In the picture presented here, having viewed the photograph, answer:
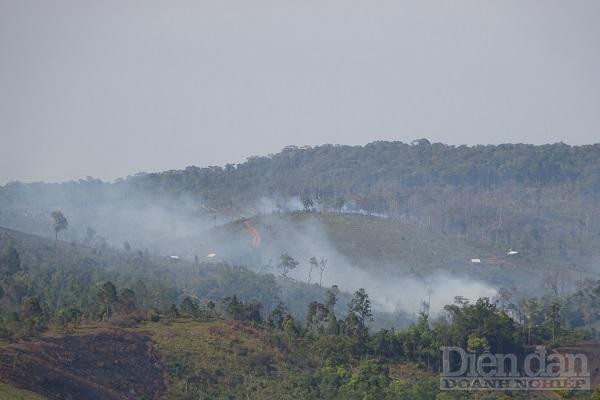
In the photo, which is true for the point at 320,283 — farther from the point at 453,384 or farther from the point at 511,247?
the point at 453,384

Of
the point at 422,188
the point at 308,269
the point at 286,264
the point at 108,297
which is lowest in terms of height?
the point at 108,297

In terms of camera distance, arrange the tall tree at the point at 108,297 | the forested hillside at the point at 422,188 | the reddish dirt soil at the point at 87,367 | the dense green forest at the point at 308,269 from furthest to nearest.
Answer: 1. the forested hillside at the point at 422,188
2. the tall tree at the point at 108,297
3. the dense green forest at the point at 308,269
4. the reddish dirt soil at the point at 87,367

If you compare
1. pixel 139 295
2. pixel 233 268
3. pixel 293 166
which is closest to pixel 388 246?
pixel 233 268

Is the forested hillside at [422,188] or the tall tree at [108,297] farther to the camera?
the forested hillside at [422,188]

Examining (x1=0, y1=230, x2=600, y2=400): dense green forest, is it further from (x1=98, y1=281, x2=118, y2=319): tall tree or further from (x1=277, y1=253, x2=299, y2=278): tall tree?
(x1=277, y1=253, x2=299, y2=278): tall tree

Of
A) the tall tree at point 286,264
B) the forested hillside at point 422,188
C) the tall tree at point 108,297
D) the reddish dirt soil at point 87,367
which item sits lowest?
the reddish dirt soil at point 87,367

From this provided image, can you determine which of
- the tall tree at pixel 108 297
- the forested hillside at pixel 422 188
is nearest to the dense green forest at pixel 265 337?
A: the tall tree at pixel 108 297

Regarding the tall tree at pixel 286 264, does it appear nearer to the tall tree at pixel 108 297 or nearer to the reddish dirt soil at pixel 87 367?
the tall tree at pixel 108 297

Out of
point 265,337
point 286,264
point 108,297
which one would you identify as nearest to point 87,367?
point 108,297

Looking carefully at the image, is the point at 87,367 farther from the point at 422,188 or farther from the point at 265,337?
the point at 422,188

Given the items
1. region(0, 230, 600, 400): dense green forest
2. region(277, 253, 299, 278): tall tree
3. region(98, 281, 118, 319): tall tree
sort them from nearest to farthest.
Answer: region(0, 230, 600, 400): dense green forest < region(98, 281, 118, 319): tall tree < region(277, 253, 299, 278): tall tree

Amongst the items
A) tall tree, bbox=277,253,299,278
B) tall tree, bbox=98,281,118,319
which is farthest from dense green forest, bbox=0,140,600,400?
tall tree, bbox=277,253,299,278

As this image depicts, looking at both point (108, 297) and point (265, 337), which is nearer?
point (265, 337)

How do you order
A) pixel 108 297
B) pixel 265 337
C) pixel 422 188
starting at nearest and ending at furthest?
pixel 265 337 < pixel 108 297 < pixel 422 188
